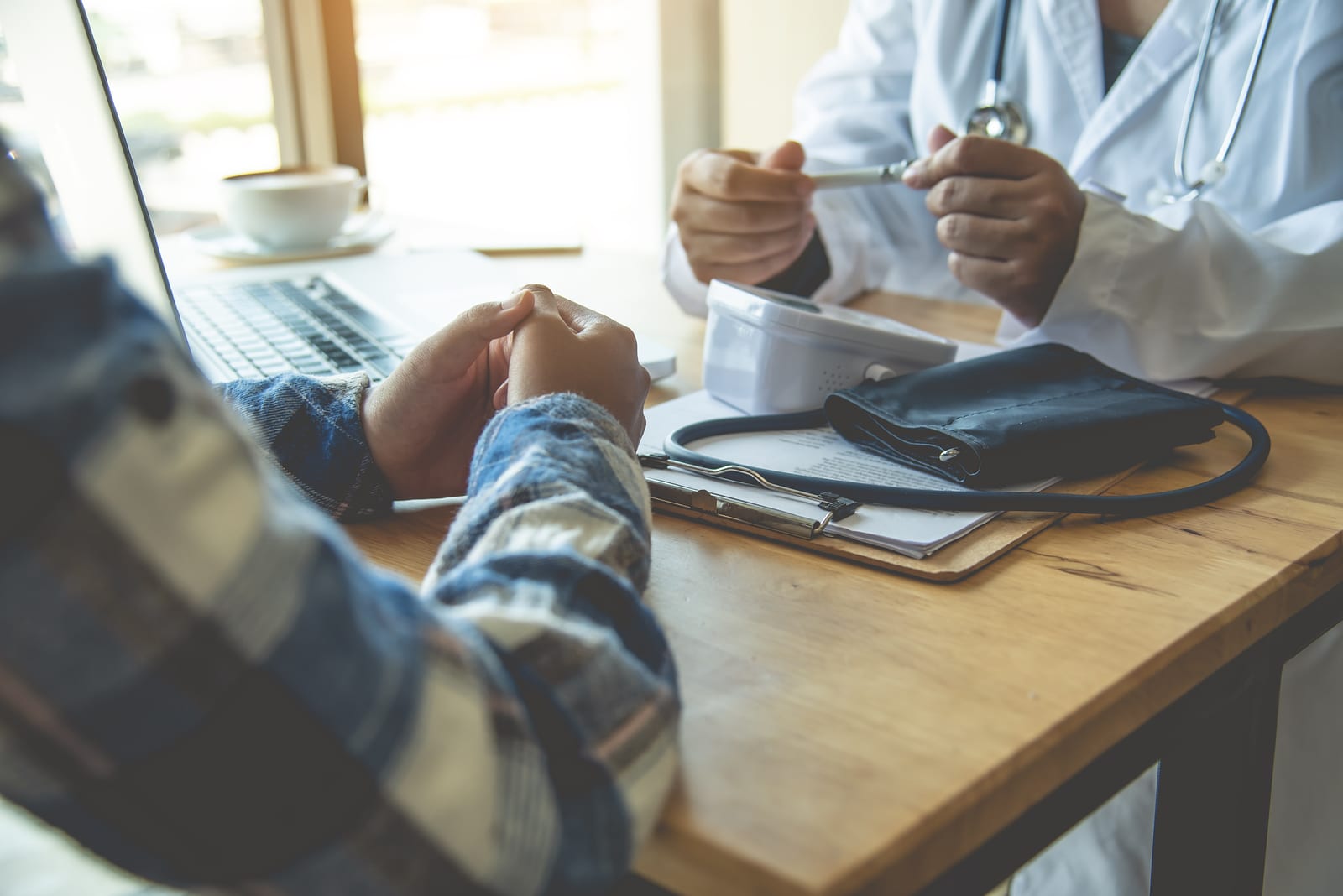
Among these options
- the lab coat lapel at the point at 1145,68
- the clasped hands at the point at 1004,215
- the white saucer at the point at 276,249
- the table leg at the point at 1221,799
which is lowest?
the table leg at the point at 1221,799

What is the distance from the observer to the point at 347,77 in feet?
6.66

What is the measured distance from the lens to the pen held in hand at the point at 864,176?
91 cm

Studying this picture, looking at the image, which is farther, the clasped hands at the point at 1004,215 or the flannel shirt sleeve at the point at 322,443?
the clasped hands at the point at 1004,215

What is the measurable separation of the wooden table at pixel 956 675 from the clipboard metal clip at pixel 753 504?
0.01 meters

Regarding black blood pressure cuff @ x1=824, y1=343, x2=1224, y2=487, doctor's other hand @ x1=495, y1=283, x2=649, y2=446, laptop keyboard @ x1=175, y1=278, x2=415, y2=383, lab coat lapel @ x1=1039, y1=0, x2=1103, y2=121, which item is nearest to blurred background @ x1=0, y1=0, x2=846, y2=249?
laptop keyboard @ x1=175, y1=278, x2=415, y2=383

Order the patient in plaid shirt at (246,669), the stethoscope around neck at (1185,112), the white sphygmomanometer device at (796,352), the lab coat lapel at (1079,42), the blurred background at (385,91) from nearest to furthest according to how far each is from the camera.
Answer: the patient in plaid shirt at (246,669) → the white sphygmomanometer device at (796,352) → the stethoscope around neck at (1185,112) → the lab coat lapel at (1079,42) → the blurred background at (385,91)

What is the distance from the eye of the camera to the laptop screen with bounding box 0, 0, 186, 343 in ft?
1.82

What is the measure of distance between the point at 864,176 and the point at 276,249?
28.9 inches

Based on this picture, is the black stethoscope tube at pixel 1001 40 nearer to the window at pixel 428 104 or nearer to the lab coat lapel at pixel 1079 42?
the lab coat lapel at pixel 1079 42

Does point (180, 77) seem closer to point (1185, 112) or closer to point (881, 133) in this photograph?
point (881, 133)

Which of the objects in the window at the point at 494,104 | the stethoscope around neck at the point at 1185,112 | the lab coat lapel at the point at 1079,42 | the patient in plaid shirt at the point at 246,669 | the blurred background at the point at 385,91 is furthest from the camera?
the window at the point at 494,104

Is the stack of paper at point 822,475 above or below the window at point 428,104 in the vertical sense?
above

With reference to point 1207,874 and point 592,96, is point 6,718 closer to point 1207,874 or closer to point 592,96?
point 1207,874

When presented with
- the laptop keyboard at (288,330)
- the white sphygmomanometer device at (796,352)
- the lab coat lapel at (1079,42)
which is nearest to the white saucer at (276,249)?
the laptop keyboard at (288,330)
